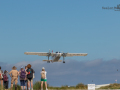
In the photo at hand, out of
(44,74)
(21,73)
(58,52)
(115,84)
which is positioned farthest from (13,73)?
(58,52)

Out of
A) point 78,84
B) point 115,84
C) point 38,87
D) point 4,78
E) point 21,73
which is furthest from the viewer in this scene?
point 115,84

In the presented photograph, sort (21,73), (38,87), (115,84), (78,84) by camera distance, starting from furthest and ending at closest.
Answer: (115,84)
(78,84)
(38,87)
(21,73)

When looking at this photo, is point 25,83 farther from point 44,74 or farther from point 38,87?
point 38,87

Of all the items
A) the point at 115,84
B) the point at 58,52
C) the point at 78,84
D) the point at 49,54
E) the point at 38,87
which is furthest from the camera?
the point at 49,54

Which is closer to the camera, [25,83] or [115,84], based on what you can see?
[25,83]

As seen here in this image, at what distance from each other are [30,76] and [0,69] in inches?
171

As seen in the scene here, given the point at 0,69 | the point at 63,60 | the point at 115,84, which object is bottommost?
the point at 115,84

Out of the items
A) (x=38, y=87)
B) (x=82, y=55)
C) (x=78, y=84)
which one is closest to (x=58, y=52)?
(x=82, y=55)

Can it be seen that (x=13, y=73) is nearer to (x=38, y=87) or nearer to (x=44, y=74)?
(x=44, y=74)

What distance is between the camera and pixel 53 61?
59.6 metres

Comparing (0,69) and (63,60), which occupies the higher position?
(63,60)

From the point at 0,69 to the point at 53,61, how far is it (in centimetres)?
4031

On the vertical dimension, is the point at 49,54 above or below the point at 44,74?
above

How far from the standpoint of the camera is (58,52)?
183ft
